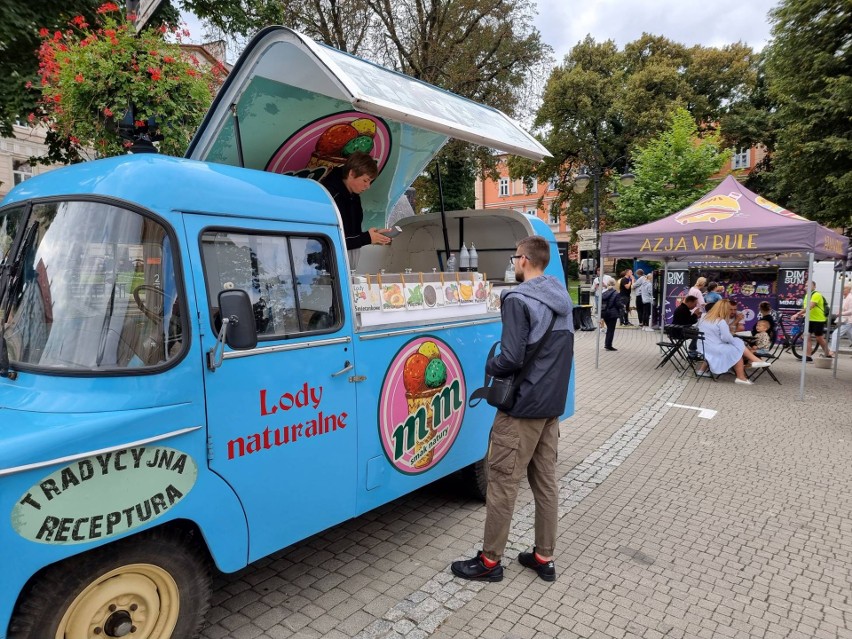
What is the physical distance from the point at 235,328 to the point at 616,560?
3.05m

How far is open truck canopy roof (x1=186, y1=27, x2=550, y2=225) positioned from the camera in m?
3.19

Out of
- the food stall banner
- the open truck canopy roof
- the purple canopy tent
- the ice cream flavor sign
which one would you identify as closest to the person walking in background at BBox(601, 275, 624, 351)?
the food stall banner

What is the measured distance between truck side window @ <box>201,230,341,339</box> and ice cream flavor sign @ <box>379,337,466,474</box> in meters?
0.65

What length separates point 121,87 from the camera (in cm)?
449

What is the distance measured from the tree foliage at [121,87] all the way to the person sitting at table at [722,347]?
908 centimetres

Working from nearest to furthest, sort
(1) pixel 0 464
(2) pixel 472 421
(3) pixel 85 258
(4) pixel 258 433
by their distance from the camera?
1. (1) pixel 0 464
2. (3) pixel 85 258
3. (4) pixel 258 433
4. (2) pixel 472 421

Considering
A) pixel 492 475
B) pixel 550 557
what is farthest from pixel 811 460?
pixel 492 475

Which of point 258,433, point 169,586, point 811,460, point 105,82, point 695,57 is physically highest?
point 695,57

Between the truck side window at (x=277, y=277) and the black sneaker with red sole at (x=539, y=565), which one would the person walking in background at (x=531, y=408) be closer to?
the black sneaker with red sole at (x=539, y=565)

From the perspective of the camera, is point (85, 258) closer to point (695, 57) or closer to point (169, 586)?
point (169, 586)

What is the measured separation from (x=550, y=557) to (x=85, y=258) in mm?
3153

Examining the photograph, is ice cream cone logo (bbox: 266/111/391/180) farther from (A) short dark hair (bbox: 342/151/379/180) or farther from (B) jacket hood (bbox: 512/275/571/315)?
(B) jacket hood (bbox: 512/275/571/315)

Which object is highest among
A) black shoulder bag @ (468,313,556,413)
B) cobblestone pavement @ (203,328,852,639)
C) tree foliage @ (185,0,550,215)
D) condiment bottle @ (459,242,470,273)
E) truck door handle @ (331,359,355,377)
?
tree foliage @ (185,0,550,215)

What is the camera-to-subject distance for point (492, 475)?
11.3 feet
